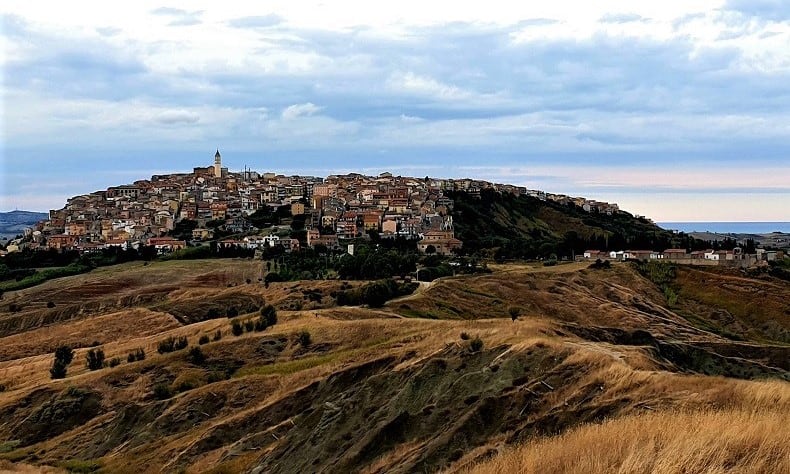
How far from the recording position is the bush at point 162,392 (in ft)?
122

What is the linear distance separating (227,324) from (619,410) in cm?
4022

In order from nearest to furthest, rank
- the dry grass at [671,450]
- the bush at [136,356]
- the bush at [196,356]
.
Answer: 1. the dry grass at [671,450]
2. the bush at [196,356]
3. the bush at [136,356]

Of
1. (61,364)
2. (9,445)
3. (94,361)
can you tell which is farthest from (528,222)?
(9,445)

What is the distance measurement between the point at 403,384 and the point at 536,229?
141720mm

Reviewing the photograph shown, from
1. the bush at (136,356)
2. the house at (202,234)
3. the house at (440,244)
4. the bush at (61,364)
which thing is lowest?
the bush at (61,364)

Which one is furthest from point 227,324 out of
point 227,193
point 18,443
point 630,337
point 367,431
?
point 227,193

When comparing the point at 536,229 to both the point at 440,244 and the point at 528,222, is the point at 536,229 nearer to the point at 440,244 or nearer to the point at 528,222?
the point at 528,222

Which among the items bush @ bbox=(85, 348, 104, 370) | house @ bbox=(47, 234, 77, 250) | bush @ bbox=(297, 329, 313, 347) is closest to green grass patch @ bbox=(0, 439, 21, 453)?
bush @ bbox=(85, 348, 104, 370)

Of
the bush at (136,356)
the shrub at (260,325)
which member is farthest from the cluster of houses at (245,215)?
the bush at (136,356)

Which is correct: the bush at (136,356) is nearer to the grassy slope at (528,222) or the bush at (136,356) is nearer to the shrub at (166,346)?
the shrub at (166,346)

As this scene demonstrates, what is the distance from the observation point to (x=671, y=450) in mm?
8641

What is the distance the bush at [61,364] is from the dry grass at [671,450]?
4185 centimetres

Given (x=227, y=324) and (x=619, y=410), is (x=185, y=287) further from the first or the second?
(x=619, y=410)

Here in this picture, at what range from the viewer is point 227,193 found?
183 meters
